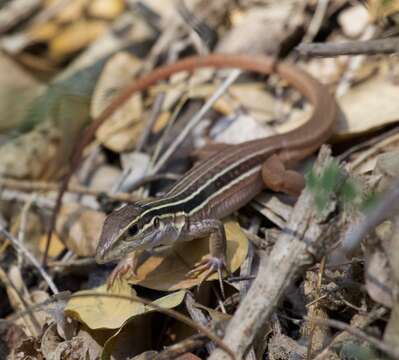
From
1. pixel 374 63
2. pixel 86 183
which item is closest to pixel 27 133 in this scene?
pixel 86 183

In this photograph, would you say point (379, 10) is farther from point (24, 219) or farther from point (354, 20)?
point (24, 219)

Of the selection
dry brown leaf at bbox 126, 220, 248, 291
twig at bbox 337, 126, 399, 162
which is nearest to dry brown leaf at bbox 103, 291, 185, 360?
dry brown leaf at bbox 126, 220, 248, 291

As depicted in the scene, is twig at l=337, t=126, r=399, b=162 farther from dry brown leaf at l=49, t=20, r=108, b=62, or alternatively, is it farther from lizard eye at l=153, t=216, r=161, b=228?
dry brown leaf at l=49, t=20, r=108, b=62

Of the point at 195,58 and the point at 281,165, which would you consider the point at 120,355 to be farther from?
the point at 195,58

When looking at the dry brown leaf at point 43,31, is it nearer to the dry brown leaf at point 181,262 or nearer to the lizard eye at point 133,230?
the dry brown leaf at point 181,262

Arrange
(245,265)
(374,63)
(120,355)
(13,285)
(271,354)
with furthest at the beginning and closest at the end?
(374,63) < (13,285) < (245,265) < (120,355) < (271,354)
